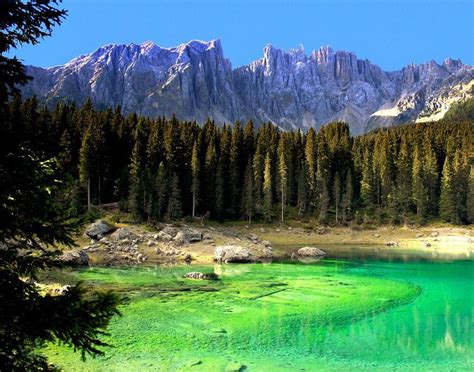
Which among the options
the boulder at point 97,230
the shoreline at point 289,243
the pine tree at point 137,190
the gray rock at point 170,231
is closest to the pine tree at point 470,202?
the shoreline at point 289,243

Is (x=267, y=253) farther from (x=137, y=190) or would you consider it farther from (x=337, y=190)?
(x=337, y=190)

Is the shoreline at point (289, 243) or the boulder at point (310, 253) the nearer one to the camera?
the shoreline at point (289, 243)

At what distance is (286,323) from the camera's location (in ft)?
71.8

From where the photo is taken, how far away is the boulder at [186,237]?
2109 inches

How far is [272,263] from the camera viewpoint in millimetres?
47281

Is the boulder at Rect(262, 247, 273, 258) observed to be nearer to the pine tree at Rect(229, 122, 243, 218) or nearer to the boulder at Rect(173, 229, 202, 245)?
the boulder at Rect(173, 229, 202, 245)

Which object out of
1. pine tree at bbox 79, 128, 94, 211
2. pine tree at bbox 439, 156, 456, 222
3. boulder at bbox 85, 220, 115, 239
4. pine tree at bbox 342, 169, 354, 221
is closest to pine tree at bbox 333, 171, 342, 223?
pine tree at bbox 342, 169, 354, 221

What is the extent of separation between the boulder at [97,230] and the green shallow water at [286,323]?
49.8 feet

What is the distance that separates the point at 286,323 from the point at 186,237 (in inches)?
1349

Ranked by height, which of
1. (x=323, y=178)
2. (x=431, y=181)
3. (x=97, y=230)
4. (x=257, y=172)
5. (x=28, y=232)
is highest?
(x=257, y=172)

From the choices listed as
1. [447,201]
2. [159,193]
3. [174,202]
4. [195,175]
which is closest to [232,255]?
[159,193]

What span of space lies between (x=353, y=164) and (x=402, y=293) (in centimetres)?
7609

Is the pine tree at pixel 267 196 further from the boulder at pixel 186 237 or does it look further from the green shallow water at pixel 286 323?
the green shallow water at pixel 286 323

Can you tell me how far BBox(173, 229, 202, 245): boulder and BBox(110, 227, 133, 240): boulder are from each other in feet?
18.8
